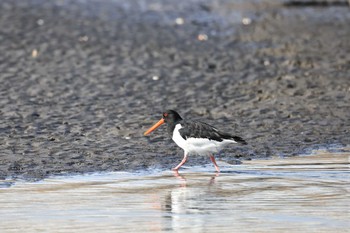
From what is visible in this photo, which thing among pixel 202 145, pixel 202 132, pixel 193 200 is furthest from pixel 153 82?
pixel 193 200

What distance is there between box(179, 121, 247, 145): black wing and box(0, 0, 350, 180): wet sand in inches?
18.7

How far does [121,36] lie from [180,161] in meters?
10.8

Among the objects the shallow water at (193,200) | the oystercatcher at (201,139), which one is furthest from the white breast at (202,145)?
the shallow water at (193,200)

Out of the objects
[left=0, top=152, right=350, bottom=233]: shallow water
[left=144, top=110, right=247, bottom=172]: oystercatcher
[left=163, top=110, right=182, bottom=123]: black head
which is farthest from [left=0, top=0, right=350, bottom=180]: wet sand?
[left=0, top=152, right=350, bottom=233]: shallow water

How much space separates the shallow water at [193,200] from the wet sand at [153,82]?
2.52 feet

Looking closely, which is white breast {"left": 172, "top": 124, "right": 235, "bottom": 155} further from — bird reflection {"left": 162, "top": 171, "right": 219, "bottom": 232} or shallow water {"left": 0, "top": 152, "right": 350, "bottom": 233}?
bird reflection {"left": 162, "top": 171, "right": 219, "bottom": 232}

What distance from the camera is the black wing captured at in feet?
38.3

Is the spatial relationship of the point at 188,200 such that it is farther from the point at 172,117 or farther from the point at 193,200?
the point at 172,117

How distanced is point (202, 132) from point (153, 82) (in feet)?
18.9

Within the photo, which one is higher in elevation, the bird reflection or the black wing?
the black wing

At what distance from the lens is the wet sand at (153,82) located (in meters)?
12.7

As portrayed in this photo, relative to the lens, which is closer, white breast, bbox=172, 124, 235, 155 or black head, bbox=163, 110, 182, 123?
white breast, bbox=172, 124, 235, 155

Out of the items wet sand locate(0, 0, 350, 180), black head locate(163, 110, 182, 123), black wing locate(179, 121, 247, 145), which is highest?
wet sand locate(0, 0, 350, 180)

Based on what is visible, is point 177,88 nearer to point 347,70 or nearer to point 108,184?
point 347,70
